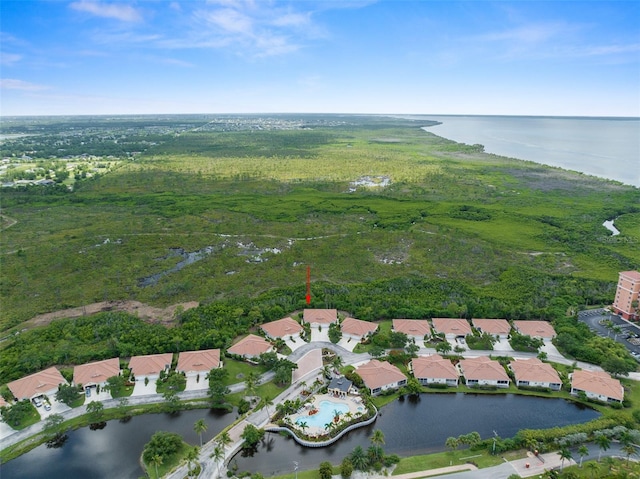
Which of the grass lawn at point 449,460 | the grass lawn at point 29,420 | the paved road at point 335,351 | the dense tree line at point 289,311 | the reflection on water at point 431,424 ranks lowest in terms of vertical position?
the reflection on water at point 431,424

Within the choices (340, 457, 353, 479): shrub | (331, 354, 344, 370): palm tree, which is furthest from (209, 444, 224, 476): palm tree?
(331, 354, 344, 370): palm tree

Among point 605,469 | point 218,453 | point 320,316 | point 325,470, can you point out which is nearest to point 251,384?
point 218,453

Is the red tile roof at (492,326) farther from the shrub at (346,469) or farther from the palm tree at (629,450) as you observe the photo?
the shrub at (346,469)

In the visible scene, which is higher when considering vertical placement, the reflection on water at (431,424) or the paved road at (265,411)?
the paved road at (265,411)

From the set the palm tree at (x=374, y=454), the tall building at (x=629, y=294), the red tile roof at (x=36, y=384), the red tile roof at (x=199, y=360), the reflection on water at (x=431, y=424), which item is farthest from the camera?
the tall building at (x=629, y=294)

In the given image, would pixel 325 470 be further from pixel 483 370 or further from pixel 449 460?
pixel 483 370

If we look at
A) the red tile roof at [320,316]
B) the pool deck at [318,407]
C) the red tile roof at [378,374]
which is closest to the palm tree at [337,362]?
the red tile roof at [378,374]

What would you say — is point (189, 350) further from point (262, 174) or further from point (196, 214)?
point (262, 174)
